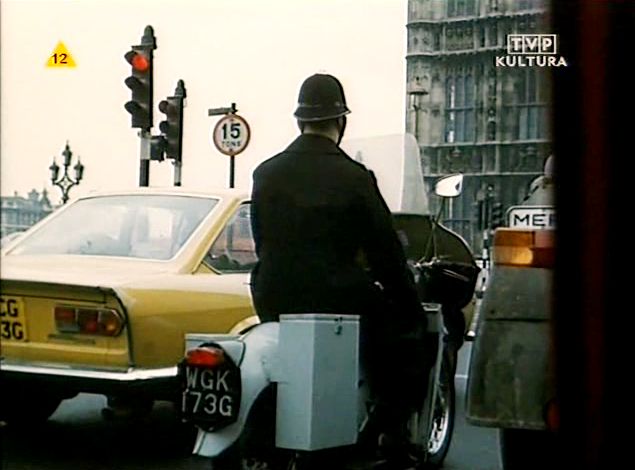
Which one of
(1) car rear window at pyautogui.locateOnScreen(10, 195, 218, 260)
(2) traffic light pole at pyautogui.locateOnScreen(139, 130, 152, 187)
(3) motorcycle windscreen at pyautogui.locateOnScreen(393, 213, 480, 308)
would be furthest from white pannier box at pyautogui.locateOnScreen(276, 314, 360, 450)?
(2) traffic light pole at pyautogui.locateOnScreen(139, 130, 152, 187)

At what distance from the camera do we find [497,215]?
3.49 meters

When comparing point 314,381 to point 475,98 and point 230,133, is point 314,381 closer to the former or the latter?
point 230,133

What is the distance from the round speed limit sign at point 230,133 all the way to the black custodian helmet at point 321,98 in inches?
7.4

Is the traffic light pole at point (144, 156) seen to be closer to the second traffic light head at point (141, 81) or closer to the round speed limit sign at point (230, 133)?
the second traffic light head at point (141, 81)

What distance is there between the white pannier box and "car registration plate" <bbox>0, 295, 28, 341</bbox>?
64 cm

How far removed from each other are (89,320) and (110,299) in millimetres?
82

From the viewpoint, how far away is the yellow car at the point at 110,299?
362 cm

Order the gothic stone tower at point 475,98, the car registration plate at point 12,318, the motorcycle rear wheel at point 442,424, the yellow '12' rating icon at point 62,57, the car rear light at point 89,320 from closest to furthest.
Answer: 1. the gothic stone tower at point 475,98
2. the yellow '12' rating icon at point 62,57
3. the car registration plate at point 12,318
4. the car rear light at point 89,320
5. the motorcycle rear wheel at point 442,424

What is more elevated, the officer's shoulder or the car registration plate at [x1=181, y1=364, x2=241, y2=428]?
the officer's shoulder

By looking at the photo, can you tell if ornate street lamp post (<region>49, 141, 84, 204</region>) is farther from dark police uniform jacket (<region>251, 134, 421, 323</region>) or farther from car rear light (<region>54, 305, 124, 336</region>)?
dark police uniform jacket (<region>251, 134, 421, 323</region>)


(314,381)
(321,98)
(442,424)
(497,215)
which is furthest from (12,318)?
(442,424)

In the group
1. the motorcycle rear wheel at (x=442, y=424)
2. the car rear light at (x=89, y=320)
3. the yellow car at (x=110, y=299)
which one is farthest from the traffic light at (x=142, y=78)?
the motorcycle rear wheel at (x=442, y=424)

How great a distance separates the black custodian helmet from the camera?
3470 mm

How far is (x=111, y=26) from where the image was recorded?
3.42m
